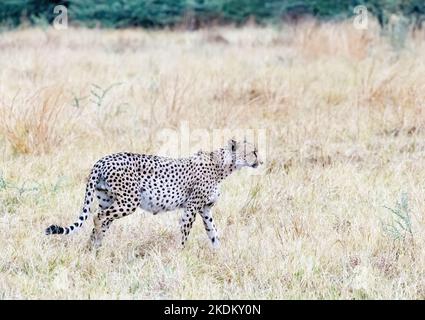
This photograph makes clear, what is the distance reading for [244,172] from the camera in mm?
5684

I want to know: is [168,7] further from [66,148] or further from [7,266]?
[7,266]

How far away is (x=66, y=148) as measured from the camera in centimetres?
606

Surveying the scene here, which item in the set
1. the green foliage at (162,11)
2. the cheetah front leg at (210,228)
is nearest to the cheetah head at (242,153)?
the cheetah front leg at (210,228)

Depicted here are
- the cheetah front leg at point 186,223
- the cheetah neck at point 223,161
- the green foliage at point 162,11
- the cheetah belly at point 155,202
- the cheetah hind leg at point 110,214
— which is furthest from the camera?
the green foliage at point 162,11

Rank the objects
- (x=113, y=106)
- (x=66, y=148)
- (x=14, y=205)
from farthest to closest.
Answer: (x=113, y=106), (x=66, y=148), (x=14, y=205)

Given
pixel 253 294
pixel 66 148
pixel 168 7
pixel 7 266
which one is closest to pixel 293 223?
pixel 253 294

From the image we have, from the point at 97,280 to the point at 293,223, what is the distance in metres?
1.20

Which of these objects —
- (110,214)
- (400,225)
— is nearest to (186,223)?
(110,214)

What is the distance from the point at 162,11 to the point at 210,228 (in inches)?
530

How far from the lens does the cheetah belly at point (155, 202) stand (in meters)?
4.15

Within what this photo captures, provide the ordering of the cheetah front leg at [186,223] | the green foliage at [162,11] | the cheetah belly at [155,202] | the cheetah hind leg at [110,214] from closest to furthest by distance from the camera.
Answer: the cheetah hind leg at [110,214]
the cheetah belly at [155,202]
the cheetah front leg at [186,223]
the green foliage at [162,11]

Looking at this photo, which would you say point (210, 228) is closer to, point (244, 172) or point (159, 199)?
point (159, 199)

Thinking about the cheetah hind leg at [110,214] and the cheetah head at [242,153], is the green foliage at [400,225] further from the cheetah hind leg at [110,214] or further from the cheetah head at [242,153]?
the cheetah hind leg at [110,214]

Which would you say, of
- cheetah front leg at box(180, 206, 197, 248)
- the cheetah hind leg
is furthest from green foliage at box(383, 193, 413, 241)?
the cheetah hind leg
